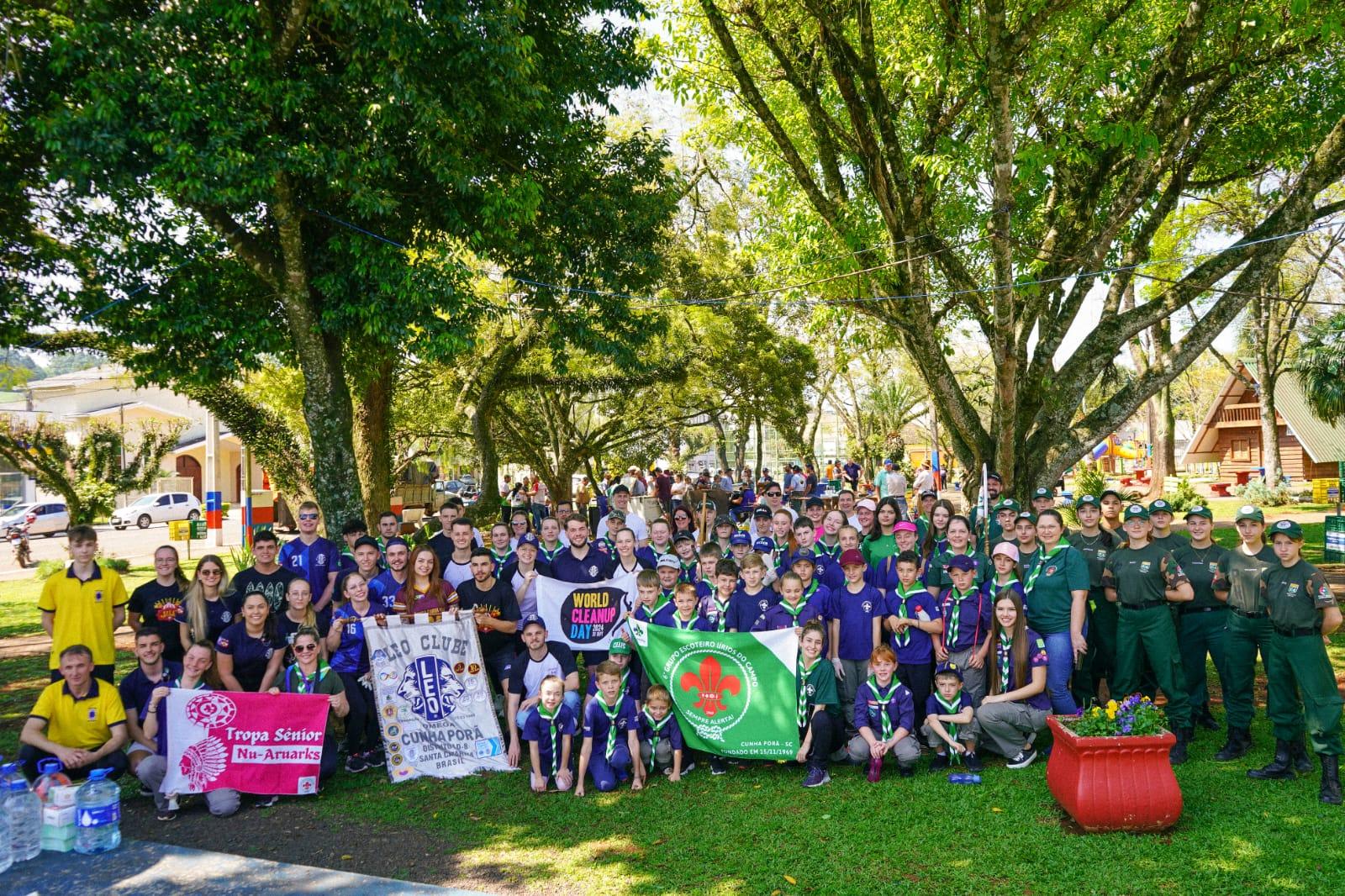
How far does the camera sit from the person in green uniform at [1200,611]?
7.41m

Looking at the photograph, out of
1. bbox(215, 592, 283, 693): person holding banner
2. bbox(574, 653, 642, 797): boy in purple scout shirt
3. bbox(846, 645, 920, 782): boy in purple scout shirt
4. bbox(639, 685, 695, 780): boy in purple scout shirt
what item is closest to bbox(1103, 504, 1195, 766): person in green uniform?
bbox(846, 645, 920, 782): boy in purple scout shirt

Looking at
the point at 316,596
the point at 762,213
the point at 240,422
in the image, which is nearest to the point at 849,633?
the point at 316,596

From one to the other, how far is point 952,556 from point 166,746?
6313 mm

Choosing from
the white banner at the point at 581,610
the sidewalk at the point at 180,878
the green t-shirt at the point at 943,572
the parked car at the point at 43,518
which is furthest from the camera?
the parked car at the point at 43,518

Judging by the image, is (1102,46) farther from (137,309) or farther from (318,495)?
(137,309)

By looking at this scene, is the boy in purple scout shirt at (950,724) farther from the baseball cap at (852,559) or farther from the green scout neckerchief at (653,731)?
the green scout neckerchief at (653,731)

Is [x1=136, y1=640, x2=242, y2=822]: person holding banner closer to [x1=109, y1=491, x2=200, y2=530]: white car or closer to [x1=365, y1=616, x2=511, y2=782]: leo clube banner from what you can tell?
[x1=365, y1=616, x2=511, y2=782]: leo clube banner

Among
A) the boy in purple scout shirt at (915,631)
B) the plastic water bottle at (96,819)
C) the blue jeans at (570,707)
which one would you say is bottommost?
the plastic water bottle at (96,819)

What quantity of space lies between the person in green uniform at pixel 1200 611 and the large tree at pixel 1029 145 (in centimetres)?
396

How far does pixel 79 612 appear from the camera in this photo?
24.2 feet

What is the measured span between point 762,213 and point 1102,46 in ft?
34.2

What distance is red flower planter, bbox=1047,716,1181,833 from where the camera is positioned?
5707 mm

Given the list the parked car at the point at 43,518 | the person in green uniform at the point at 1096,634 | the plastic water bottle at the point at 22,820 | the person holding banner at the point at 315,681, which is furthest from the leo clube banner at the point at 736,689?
the parked car at the point at 43,518

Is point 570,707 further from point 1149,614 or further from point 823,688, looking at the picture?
point 1149,614
